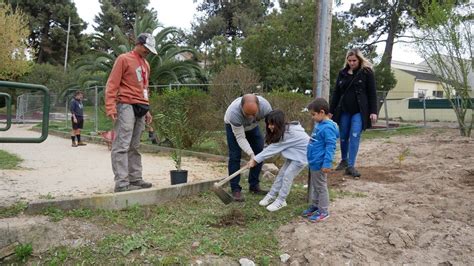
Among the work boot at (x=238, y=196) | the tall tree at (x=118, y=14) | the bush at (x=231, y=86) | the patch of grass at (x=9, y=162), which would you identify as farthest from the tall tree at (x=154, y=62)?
the tall tree at (x=118, y=14)

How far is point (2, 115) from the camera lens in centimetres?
1770

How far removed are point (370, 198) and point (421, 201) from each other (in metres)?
0.51

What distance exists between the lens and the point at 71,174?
5.83 meters

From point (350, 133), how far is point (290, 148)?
1327 millimetres

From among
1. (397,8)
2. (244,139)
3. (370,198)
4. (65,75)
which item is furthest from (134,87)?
(65,75)

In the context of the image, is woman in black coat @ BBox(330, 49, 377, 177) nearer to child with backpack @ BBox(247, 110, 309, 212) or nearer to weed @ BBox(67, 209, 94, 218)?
child with backpack @ BBox(247, 110, 309, 212)

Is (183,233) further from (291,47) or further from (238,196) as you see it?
(291,47)

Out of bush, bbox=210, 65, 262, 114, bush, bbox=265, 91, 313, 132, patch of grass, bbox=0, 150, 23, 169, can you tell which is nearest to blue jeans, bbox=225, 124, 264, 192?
bush, bbox=265, 91, 313, 132

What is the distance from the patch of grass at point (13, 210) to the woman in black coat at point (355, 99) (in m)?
3.69

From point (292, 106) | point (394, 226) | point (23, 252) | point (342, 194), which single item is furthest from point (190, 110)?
point (23, 252)

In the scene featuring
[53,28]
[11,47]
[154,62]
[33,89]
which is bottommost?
[33,89]

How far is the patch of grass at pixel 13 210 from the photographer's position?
11.5ft

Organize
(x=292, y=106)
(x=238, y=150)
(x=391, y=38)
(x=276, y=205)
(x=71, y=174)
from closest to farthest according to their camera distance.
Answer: (x=276, y=205) → (x=238, y=150) → (x=71, y=174) → (x=292, y=106) → (x=391, y=38)

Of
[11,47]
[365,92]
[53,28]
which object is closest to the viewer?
[365,92]
